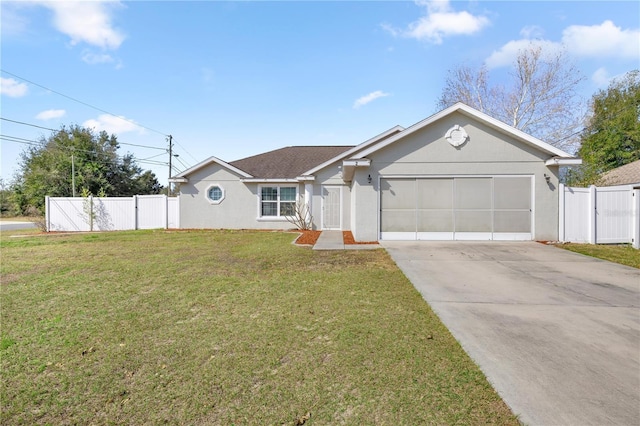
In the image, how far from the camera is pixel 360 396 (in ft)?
8.07

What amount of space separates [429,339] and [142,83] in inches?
698

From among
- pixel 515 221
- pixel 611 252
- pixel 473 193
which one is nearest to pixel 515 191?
pixel 515 221

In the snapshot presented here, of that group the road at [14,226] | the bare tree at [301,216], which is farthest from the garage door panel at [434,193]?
the road at [14,226]

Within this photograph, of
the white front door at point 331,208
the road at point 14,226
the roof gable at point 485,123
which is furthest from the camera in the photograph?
the road at point 14,226

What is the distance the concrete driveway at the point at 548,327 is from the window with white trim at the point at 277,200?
9778mm

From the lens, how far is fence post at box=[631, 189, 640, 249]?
10.1m

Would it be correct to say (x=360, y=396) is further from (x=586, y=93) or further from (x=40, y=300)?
(x=586, y=93)

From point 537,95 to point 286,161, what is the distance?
21186mm

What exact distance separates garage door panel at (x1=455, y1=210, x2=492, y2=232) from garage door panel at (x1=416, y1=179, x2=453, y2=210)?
697 mm

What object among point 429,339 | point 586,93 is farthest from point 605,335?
point 586,93

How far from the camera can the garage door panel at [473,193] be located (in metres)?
10.9

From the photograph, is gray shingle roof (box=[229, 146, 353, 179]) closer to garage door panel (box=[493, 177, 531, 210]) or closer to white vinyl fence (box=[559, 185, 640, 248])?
garage door panel (box=[493, 177, 531, 210])

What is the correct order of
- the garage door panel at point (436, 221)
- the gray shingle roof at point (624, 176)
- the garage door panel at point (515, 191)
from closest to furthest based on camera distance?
the garage door panel at point (515, 191), the garage door panel at point (436, 221), the gray shingle roof at point (624, 176)

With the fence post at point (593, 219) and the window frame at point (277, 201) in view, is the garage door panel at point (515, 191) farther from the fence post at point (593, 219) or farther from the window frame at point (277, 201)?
the window frame at point (277, 201)
